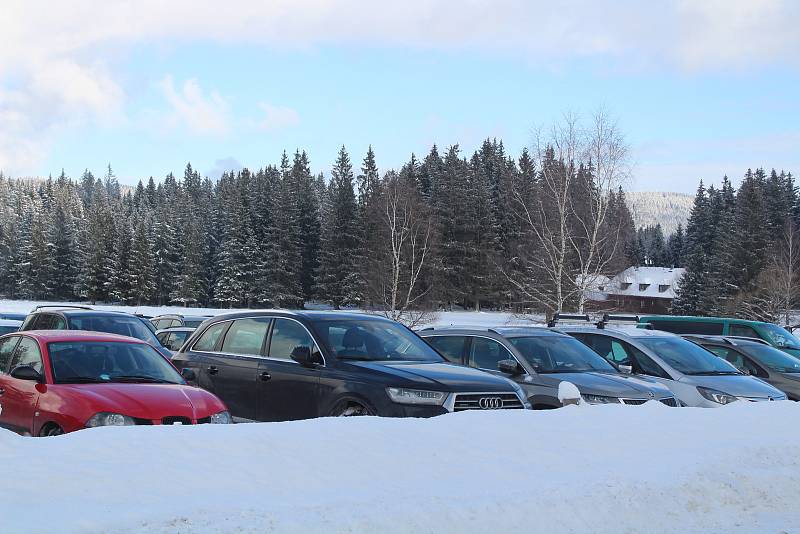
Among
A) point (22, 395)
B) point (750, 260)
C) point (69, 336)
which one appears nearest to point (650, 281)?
point (750, 260)

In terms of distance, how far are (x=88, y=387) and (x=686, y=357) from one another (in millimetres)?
8684

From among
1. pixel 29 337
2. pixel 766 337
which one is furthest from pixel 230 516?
pixel 766 337

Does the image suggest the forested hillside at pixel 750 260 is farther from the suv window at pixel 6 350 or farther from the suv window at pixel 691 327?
the suv window at pixel 6 350

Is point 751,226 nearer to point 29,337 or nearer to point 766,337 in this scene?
point 766,337

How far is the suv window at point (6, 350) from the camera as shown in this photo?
898cm

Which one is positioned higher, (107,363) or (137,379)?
(107,363)

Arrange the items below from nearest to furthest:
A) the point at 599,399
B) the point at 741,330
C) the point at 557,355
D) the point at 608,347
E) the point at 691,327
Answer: the point at 599,399
the point at 557,355
the point at 608,347
the point at 741,330
the point at 691,327

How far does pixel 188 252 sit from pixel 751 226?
5230cm

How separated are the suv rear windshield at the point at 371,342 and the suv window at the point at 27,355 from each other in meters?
2.88

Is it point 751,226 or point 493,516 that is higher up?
point 751,226

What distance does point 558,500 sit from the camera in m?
5.06

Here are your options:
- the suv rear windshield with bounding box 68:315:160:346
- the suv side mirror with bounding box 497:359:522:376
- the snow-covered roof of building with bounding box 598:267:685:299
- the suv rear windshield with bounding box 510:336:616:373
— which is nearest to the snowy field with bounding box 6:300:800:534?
the suv side mirror with bounding box 497:359:522:376

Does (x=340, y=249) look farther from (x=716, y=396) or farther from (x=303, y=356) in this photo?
(x=303, y=356)

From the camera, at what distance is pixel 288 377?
872 centimetres
